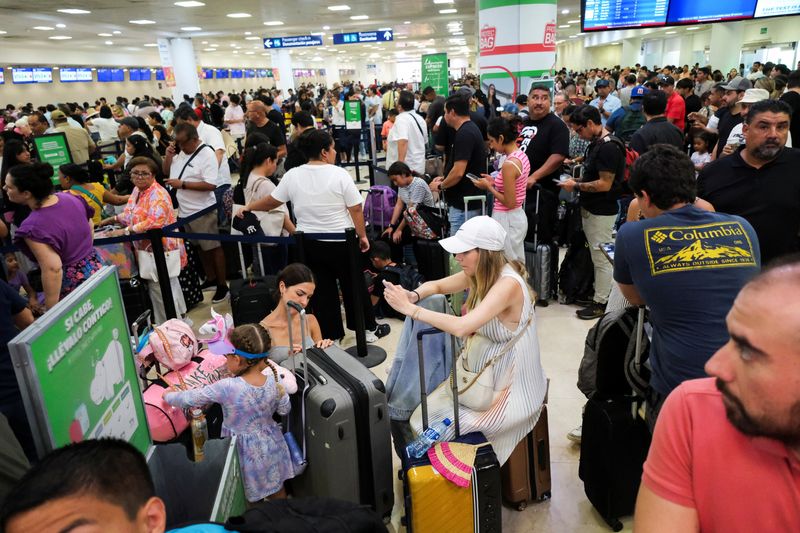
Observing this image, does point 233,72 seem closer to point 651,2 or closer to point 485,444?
point 651,2

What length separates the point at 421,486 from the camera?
2.30m

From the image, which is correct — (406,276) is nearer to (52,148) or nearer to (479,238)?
(479,238)

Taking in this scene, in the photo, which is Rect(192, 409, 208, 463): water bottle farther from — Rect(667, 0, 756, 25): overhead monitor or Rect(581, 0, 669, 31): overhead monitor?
Rect(667, 0, 756, 25): overhead monitor

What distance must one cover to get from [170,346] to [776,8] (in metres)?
10.4

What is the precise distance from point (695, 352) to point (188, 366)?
2.50 metres

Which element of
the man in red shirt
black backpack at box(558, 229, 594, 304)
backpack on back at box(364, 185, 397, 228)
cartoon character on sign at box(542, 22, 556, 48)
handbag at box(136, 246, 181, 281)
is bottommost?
black backpack at box(558, 229, 594, 304)

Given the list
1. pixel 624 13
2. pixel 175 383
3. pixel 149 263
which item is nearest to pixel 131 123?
pixel 149 263

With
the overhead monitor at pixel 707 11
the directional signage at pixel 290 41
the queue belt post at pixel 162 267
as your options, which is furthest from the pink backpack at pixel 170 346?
the directional signage at pixel 290 41

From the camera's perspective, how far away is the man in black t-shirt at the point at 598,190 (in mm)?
4527

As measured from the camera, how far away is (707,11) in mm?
9000

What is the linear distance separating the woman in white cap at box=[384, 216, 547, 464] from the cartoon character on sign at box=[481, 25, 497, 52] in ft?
28.6

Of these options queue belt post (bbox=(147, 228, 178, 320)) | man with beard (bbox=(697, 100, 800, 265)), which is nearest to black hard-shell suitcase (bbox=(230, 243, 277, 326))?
queue belt post (bbox=(147, 228, 178, 320))

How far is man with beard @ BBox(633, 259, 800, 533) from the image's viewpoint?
955 mm

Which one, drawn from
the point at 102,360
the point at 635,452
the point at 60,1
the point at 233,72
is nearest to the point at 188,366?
the point at 102,360
